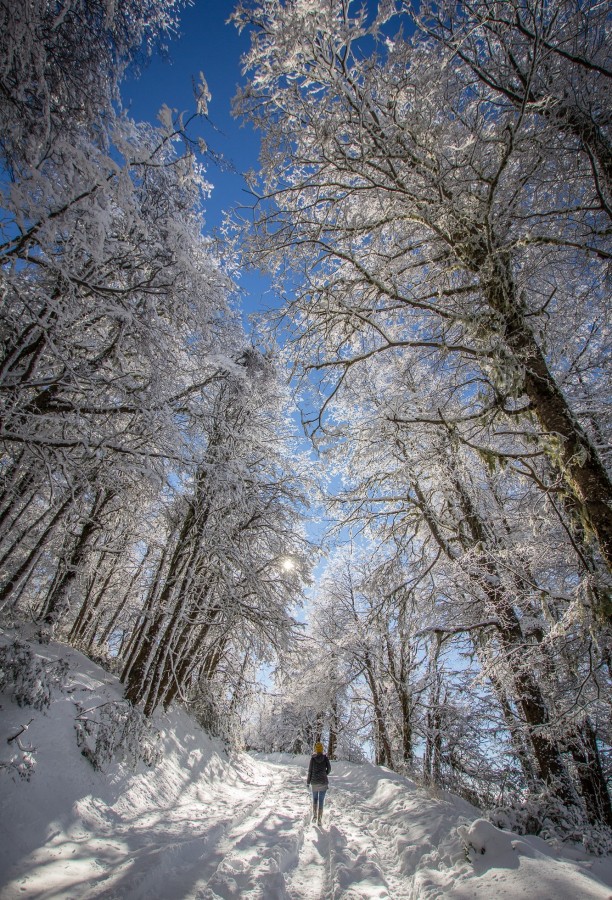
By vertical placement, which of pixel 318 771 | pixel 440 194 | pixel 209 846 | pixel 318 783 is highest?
pixel 440 194

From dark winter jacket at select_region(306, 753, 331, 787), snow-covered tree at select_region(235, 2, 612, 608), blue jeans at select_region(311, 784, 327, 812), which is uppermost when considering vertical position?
snow-covered tree at select_region(235, 2, 612, 608)

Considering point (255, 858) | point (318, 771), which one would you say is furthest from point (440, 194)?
point (318, 771)

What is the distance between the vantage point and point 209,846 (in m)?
4.18

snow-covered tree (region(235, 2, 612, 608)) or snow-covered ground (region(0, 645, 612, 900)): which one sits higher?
snow-covered tree (region(235, 2, 612, 608))

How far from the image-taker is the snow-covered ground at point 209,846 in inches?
119

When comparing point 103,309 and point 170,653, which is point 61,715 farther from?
point 103,309

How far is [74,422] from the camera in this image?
446 cm

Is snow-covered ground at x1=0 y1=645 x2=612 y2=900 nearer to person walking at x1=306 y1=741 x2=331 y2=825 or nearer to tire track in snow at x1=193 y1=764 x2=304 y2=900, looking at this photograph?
tire track in snow at x1=193 y1=764 x2=304 y2=900

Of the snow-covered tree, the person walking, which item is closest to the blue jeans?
the person walking

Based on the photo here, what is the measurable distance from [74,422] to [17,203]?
2244 mm

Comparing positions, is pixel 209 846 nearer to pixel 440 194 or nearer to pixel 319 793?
pixel 319 793

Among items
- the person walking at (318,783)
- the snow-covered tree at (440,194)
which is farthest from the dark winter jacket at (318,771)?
the snow-covered tree at (440,194)

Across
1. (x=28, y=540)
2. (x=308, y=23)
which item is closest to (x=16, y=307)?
(x=308, y=23)

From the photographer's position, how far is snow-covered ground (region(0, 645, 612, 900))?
119 inches
